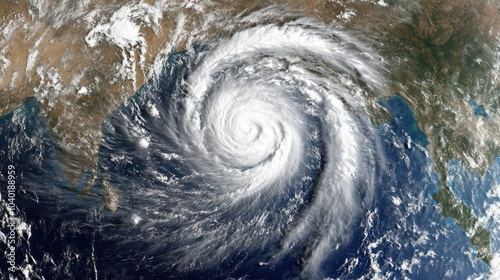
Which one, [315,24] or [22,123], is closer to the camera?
[22,123]

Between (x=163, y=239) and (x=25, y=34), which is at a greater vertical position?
(x=25, y=34)

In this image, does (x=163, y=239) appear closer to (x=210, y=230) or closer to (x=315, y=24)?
(x=210, y=230)

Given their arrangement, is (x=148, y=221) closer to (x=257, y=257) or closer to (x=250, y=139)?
(x=257, y=257)

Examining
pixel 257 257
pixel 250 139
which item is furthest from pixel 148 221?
pixel 250 139

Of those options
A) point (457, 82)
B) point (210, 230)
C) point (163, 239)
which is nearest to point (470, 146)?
point (457, 82)
